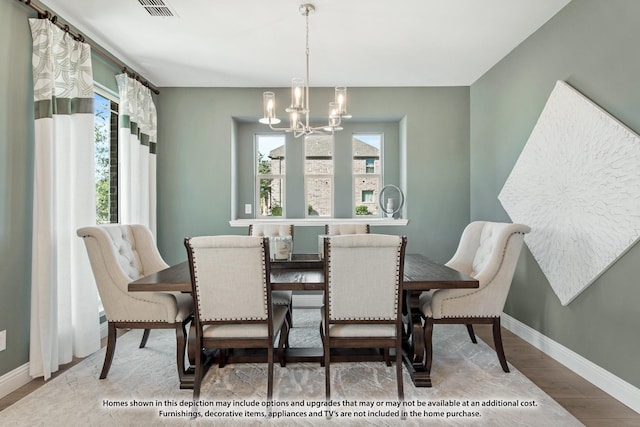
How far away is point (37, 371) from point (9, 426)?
579 mm

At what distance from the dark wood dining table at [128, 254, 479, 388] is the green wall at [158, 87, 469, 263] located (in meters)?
1.69

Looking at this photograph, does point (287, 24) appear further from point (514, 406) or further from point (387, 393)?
point (514, 406)

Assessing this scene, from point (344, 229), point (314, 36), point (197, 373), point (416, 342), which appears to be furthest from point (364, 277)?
point (314, 36)

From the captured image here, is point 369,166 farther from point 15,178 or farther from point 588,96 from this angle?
point 15,178

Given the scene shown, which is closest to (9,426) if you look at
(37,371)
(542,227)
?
(37,371)

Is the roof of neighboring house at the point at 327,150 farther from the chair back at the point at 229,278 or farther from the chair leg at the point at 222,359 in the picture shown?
the chair back at the point at 229,278

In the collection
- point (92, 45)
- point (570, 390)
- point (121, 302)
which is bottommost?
point (570, 390)

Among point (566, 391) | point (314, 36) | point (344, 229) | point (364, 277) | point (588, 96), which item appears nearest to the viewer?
point (364, 277)

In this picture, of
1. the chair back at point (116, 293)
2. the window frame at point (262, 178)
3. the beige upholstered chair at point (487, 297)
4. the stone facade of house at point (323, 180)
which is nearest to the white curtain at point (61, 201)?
the chair back at point (116, 293)

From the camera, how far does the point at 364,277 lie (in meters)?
1.99

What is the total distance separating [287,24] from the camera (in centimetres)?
289

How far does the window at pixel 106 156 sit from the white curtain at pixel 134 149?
2.4 inches

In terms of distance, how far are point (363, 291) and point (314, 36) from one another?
2.25 metres

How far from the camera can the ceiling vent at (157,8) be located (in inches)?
102
